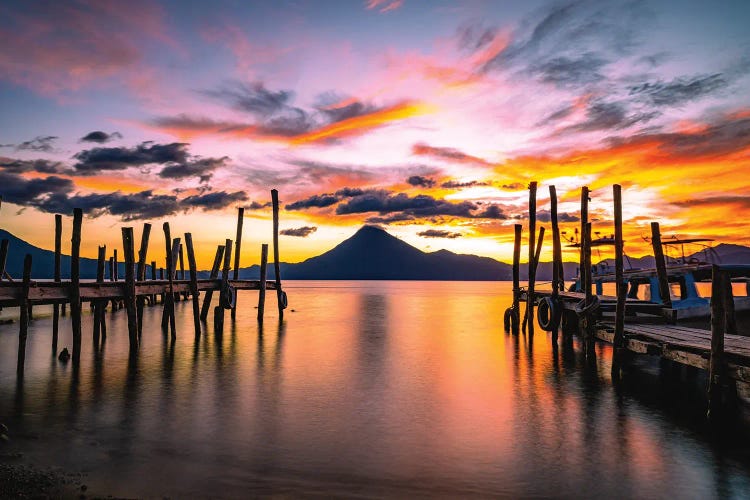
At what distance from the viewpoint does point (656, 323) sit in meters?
18.3

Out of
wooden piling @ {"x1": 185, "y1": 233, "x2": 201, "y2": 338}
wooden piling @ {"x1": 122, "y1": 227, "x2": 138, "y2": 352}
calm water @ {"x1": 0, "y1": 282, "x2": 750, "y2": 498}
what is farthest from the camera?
wooden piling @ {"x1": 185, "y1": 233, "x2": 201, "y2": 338}

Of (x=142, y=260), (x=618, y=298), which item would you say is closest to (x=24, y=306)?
(x=142, y=260)

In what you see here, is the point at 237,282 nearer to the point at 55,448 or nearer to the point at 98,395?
the point at 98,395

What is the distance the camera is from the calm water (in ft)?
26.8

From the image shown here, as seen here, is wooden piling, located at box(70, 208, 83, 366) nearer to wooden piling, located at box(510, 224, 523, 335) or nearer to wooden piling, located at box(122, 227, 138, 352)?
wooden piling, located at box(122, 227, 138, 352)

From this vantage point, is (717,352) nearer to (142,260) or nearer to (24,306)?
(24,306)

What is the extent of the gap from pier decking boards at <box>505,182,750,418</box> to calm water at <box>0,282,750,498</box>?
4.30ft

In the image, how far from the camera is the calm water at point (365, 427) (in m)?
8.16

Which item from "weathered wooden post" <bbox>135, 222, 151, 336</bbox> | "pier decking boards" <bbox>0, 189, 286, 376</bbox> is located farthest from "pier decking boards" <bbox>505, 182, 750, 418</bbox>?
"weathered wooden post" <bbox>135, 222, 151, 336</bbox>

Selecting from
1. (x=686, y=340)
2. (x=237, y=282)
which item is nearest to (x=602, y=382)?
(x=686, y=340)

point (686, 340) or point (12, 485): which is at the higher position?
point (686, 340)

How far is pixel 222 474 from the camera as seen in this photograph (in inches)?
326

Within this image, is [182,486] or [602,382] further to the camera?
[602,382]

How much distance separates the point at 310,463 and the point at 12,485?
448cm
